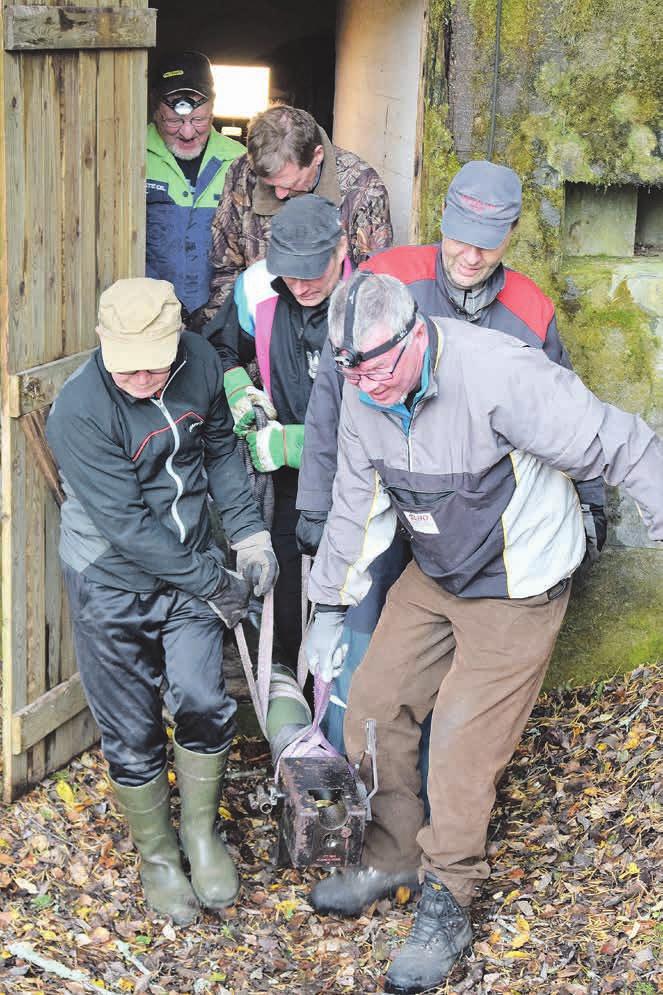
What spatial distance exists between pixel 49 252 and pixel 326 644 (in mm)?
1613

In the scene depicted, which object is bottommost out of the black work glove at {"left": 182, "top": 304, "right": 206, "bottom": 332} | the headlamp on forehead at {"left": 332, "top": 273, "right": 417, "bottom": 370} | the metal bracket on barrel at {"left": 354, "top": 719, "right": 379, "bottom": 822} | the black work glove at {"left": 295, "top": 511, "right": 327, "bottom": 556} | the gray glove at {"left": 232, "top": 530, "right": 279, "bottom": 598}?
the metal bracket on barrel at {"left": 354, "top": 719, "right": 379, "bottom": 822}

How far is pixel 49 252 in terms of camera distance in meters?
4.25

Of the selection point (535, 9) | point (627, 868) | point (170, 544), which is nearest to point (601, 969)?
point (627, 868)

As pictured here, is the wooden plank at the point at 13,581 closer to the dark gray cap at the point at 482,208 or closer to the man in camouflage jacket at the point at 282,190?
the man in camouflage jacket at the point at 282,190

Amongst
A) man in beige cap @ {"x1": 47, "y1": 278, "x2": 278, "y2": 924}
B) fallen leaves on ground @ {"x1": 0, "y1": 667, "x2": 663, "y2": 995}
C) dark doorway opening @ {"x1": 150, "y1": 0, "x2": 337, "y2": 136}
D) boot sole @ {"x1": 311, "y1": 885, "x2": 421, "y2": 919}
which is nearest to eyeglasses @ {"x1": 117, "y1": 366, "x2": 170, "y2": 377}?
man in beige cap @ {"x1": 47, "y1": 278, "x2": 278, "y2": 924}

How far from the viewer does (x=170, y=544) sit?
402 cm

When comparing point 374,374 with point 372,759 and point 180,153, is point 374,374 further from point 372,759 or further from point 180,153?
point 180,153

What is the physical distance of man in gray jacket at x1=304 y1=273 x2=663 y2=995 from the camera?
349cm

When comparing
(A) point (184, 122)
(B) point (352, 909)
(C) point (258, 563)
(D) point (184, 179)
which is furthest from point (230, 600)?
(A) point (184, 122)

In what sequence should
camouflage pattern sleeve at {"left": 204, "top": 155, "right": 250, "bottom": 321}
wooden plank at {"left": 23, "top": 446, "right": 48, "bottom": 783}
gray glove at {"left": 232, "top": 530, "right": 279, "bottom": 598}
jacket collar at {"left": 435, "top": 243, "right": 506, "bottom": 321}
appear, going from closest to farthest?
1. jacket collar at {"left": 435, "top": 243, "right": 506, "bottom": 321}
2. wooden plank at {"left": 23, "top": 446, "right": 48, "bottom": 783}
3. gray glove at {"left": 232, "top": 530, "right": 279, "bottom": 598}
4. camouflage pattern sleeve at {"left": 204, "top": 155, "right": 250, "bottom": 321}

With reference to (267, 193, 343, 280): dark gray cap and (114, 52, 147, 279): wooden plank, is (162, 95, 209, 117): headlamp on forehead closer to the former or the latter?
(114, 52, 147, 279): wooden plank

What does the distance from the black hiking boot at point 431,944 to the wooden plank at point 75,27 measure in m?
2.94

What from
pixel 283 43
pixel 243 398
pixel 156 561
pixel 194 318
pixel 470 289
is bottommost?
pixel 156 561

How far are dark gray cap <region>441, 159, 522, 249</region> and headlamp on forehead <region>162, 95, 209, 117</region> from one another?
158 centimetres
